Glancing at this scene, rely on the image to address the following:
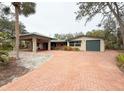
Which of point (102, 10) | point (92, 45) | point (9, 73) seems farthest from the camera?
point (92, 45)

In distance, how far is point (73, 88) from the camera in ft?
25.9

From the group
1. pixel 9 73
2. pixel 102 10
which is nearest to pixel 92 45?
pixel 102 10

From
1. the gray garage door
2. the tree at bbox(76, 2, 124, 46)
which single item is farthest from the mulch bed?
the gray garage door

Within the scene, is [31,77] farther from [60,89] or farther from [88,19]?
[88,19]

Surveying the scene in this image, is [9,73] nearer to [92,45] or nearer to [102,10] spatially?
[102,10]

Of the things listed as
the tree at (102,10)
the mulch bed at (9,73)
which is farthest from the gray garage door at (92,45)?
the mulch bed at (9,73)

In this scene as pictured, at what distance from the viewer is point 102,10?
1803 centimetres

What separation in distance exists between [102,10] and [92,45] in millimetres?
13495

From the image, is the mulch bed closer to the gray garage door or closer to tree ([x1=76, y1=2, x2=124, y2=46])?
tree ([x1=76, y1=2, x2=124, y2=46])

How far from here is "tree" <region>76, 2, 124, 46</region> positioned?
17.2 metres

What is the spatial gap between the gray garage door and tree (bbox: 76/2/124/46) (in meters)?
12.5

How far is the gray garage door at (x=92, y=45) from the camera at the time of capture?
30.7 m

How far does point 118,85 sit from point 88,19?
35.4 feet

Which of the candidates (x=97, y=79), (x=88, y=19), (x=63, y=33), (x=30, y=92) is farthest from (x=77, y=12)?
(x=63, y=33)
